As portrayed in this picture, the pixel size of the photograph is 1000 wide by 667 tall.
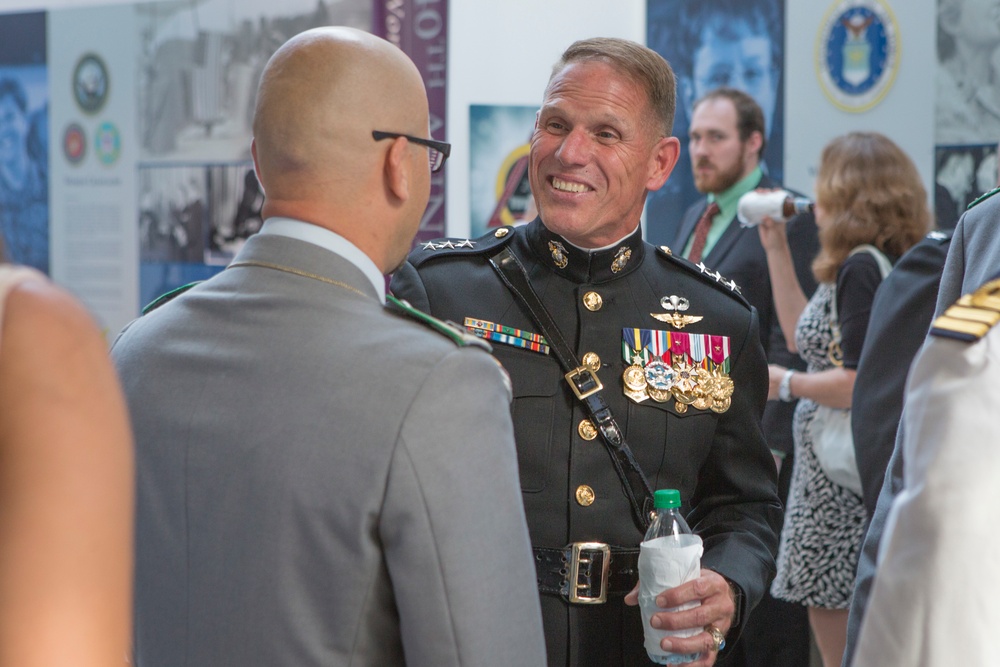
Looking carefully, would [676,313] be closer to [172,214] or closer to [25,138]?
[172,214]

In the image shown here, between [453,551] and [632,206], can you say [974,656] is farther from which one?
[632,206]

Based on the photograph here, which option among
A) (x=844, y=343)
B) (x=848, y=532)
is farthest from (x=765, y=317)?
(x=848, y=532)

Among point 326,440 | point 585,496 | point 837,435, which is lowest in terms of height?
point 837,435

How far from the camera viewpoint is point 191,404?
1.38 m

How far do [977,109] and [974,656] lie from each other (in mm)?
3283

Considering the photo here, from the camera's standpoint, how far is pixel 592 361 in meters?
2.14

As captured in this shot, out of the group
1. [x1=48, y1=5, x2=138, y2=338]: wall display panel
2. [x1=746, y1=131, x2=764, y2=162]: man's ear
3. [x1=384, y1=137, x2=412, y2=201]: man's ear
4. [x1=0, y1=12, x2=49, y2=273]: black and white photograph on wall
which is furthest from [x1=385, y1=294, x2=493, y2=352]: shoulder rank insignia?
[x1=0, y1=12, x2=49, y2=273]: black and white photograph on wall

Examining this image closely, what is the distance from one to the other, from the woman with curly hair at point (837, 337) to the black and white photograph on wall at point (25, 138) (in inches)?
128

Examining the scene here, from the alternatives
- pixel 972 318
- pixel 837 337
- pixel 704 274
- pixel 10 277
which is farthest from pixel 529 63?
pixel 10 277

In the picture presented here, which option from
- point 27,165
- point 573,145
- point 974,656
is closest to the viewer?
point 974,656

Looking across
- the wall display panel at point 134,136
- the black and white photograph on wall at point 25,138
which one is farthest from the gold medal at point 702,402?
the black and white photograph on wall at point 25,138

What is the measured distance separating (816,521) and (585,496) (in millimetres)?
1950

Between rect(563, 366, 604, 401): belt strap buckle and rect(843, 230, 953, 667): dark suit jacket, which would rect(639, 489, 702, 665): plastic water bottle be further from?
rect(843, 230, 953, 667): dark suit jacket

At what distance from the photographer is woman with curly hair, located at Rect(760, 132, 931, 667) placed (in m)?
3.72
